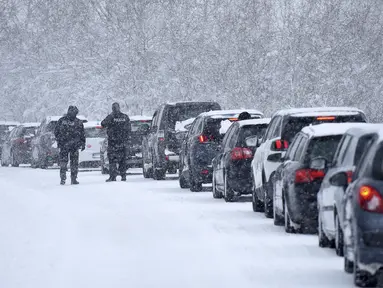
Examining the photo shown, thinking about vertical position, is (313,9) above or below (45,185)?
above

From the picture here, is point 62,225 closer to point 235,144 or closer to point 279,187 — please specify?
point 279,187

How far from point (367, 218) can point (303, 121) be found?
7.94m

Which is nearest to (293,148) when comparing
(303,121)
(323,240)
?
(303,121)

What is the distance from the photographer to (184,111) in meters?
31.6

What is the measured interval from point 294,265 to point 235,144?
379 inches

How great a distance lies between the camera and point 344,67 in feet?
182

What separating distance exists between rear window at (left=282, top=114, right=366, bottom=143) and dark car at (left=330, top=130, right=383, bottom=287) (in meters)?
6.92

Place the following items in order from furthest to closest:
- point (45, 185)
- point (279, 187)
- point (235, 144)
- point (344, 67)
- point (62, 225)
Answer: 1. point (344, 67)
2. point (45, 185)
3. point (235, 144)
4. point (62, 225)
5. point (279, 187)

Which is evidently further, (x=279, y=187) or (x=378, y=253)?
(x=279, y=187)

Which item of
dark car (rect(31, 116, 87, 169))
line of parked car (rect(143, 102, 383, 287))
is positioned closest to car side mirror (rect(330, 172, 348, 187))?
line of parked car (rect(143, 102, 383, 287))

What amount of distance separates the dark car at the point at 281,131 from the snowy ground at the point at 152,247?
45cm

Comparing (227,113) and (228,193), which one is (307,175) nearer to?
(228,193)

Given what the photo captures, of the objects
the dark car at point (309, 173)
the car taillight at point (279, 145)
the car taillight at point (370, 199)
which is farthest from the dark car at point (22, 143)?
the car taillight at point (370, 199)

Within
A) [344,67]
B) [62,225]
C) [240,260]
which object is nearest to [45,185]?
[62,225]
